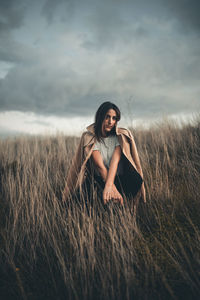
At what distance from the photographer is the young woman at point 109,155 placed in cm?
211

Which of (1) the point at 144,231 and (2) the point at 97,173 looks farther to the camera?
(2) the point at 97,173

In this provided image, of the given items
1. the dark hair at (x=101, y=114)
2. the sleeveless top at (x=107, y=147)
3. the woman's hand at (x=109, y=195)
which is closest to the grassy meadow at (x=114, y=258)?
the woman's hand at (x=109, y=195)

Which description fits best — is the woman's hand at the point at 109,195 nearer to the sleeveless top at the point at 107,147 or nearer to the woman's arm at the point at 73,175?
the sleeveless top at the point at 107,147

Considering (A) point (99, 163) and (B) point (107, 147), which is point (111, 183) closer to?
(A) point (99, 163)

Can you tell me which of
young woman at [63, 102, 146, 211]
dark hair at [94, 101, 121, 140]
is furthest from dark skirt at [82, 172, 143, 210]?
dark hair at [94, 101, 121, 140]

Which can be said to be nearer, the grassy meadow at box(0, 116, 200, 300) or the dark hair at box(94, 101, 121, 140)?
the grassy meadow at box(0, 116, 200, 300)

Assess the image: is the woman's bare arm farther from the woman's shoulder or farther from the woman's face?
the woman's face

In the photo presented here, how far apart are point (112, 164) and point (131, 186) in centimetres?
37

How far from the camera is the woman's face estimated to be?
210 cm

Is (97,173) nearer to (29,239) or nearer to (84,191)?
(84,191)

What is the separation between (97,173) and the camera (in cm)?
223

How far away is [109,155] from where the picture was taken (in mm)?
2205

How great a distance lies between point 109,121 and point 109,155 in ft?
1.32

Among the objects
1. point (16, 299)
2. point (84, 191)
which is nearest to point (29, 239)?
point (16, 299)
